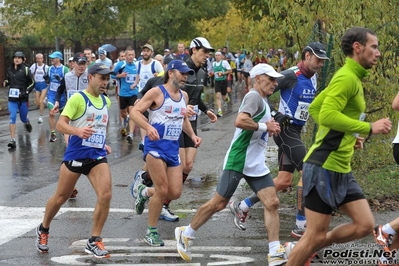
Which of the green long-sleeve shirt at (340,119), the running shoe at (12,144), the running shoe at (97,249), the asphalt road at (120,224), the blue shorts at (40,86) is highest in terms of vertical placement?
the green long-sleeve shirt at (340,119)

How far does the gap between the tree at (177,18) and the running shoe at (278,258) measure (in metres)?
36.8

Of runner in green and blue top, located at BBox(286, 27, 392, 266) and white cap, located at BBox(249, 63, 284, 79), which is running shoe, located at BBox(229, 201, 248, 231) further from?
runner in green and blue top, located at BBox(286, 27, 392, 266)

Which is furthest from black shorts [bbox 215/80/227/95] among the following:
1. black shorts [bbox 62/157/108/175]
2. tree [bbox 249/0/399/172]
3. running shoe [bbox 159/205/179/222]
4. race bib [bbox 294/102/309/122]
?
black shorts [bbox 62/157/108/175]

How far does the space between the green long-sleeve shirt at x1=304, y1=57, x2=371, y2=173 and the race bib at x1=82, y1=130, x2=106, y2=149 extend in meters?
2.51

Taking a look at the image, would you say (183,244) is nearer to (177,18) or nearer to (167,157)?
(167,157)

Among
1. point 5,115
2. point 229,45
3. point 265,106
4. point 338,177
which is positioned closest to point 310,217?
point 338,177

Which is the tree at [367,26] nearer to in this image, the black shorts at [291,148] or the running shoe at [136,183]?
the black shorts at [291,148]

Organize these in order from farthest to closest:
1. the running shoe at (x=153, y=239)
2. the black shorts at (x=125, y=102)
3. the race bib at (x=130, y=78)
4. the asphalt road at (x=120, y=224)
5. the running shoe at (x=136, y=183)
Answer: the black shorts at (x=125, y=102)
the race bib at (x=130, y=78)
the running shoe at (x=136, y=183)
the running shoe at (x=153, y=239)
the asphalt road at (x=120, y=224)

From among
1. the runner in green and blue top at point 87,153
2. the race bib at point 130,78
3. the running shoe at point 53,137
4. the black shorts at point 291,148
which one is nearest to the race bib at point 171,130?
the runner in green and blue top at point 87,153

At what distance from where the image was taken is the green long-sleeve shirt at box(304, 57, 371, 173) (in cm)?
584

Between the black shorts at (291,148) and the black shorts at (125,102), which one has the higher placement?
the black shorts at (291,148)

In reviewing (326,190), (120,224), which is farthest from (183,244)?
(326,190)

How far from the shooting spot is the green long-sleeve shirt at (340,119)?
584cm

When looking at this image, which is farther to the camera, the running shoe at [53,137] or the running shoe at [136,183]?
the running shoe at [53,137]
